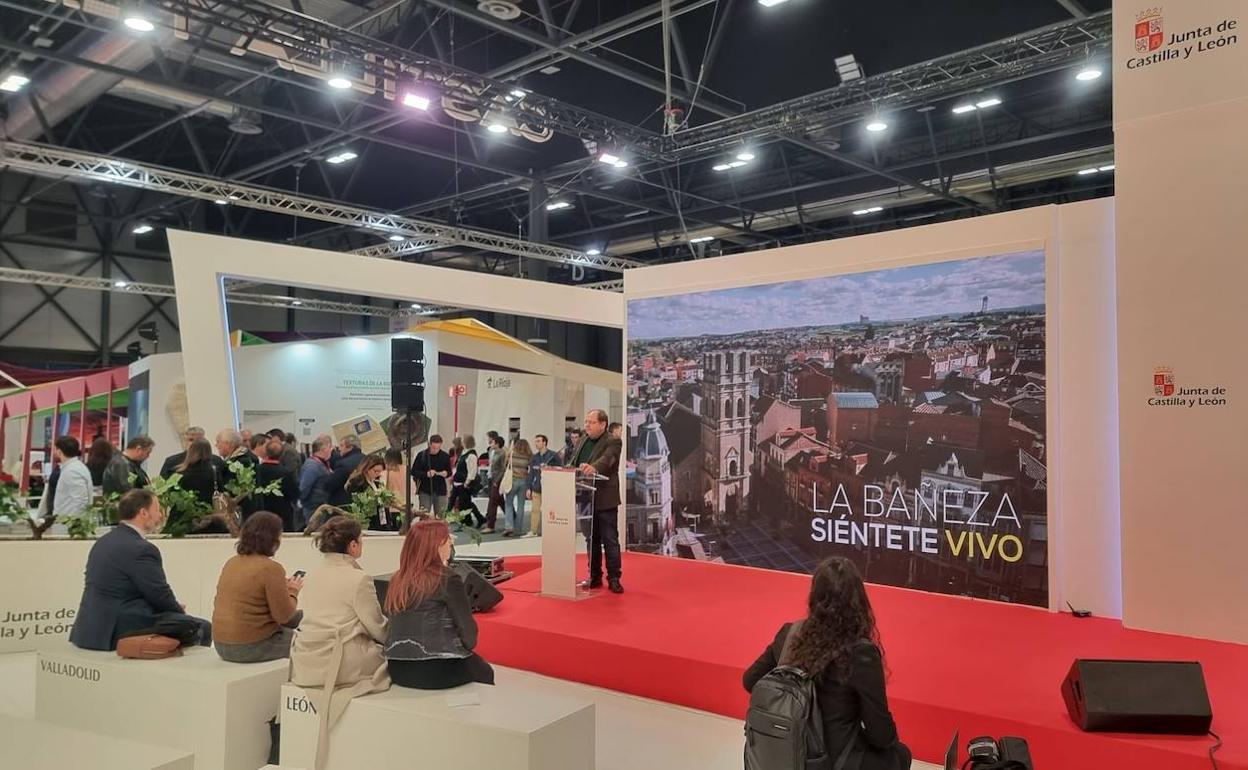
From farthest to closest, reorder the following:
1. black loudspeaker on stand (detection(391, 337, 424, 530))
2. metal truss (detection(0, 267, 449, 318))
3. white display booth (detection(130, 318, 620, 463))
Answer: metal truss (detection(0, 267, 449, 318)) < white display booth (detection(130, 318, 620, 463)) < black loudspeaker on stand (detection(391, 337, 424, 530))

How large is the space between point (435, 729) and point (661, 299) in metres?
5.26

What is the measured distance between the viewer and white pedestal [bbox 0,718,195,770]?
6.59 feet

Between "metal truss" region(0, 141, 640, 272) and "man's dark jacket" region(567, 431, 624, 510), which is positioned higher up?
"metal truss" region(0, 141, 640, 272)

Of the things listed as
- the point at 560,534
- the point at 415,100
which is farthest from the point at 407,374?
the point at 415,100

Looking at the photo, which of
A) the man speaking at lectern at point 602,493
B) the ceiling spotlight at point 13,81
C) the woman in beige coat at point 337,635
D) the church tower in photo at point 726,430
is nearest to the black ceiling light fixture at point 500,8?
the church tower in photo at point 726,430

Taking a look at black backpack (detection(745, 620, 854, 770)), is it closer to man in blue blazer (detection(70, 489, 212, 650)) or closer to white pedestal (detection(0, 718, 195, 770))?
white pedestal (detection(0, 718, 195, 770))

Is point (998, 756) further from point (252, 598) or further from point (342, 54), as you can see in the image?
point (342, 54)

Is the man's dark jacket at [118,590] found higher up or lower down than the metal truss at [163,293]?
lower down

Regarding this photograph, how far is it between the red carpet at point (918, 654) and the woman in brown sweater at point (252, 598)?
5.65 ft

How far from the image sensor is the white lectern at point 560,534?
6.00 meters

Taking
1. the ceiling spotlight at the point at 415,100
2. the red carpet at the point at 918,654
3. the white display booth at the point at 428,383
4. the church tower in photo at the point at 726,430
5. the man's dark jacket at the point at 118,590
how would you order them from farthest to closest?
the white display booth at the point at 428,383 < the ceiling spotlight at the point at 415,100 < the church tower in photo at the point at 726,430 < the man's dark jacket at the point at 118,590 < the red carpet at the point at 918,654

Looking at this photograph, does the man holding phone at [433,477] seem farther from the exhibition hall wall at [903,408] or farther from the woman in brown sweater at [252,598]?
the woman in brown sweater at [252,598]

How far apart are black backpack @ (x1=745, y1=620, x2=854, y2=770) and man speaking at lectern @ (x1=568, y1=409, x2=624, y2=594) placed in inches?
139

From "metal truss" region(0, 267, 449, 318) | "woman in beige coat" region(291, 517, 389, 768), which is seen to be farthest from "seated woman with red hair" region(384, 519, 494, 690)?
"metal truss" region(0, 267, 449, 318)
